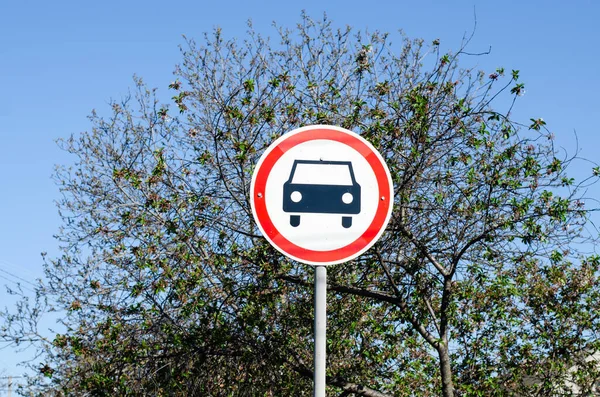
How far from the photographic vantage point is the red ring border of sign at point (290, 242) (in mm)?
3365

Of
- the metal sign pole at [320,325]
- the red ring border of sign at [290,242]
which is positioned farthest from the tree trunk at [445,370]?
the metal sign pole at [320,325]

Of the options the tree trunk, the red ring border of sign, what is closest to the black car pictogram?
the red ring border of sign

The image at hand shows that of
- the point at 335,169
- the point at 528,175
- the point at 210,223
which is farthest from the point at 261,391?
the point at 335,169

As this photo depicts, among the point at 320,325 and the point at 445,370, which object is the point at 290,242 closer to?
the point at 320,325

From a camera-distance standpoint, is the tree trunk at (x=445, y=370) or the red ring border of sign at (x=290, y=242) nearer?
the red ring border of sign at (x=290, y=242)

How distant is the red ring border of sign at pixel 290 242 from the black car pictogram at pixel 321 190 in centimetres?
8

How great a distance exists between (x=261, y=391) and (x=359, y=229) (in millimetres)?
6394

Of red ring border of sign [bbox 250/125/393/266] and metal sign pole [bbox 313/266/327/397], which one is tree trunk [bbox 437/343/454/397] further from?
metal sign pole [bbox 313/266/327/397]

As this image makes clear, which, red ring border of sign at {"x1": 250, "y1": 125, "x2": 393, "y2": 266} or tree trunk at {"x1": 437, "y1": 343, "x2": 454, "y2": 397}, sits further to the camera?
tree trunk at {"x1": 437, "y1": 343, "x2": 454, "y2": 397}

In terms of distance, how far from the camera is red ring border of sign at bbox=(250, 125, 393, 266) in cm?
337

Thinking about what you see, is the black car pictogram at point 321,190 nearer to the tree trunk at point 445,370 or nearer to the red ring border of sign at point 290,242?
the red ring border of sign at point 290,242

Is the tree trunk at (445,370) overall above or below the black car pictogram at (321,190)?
above

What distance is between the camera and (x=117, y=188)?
11.8 m

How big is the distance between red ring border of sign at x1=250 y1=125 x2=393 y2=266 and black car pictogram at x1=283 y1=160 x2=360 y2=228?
3.2 inches
